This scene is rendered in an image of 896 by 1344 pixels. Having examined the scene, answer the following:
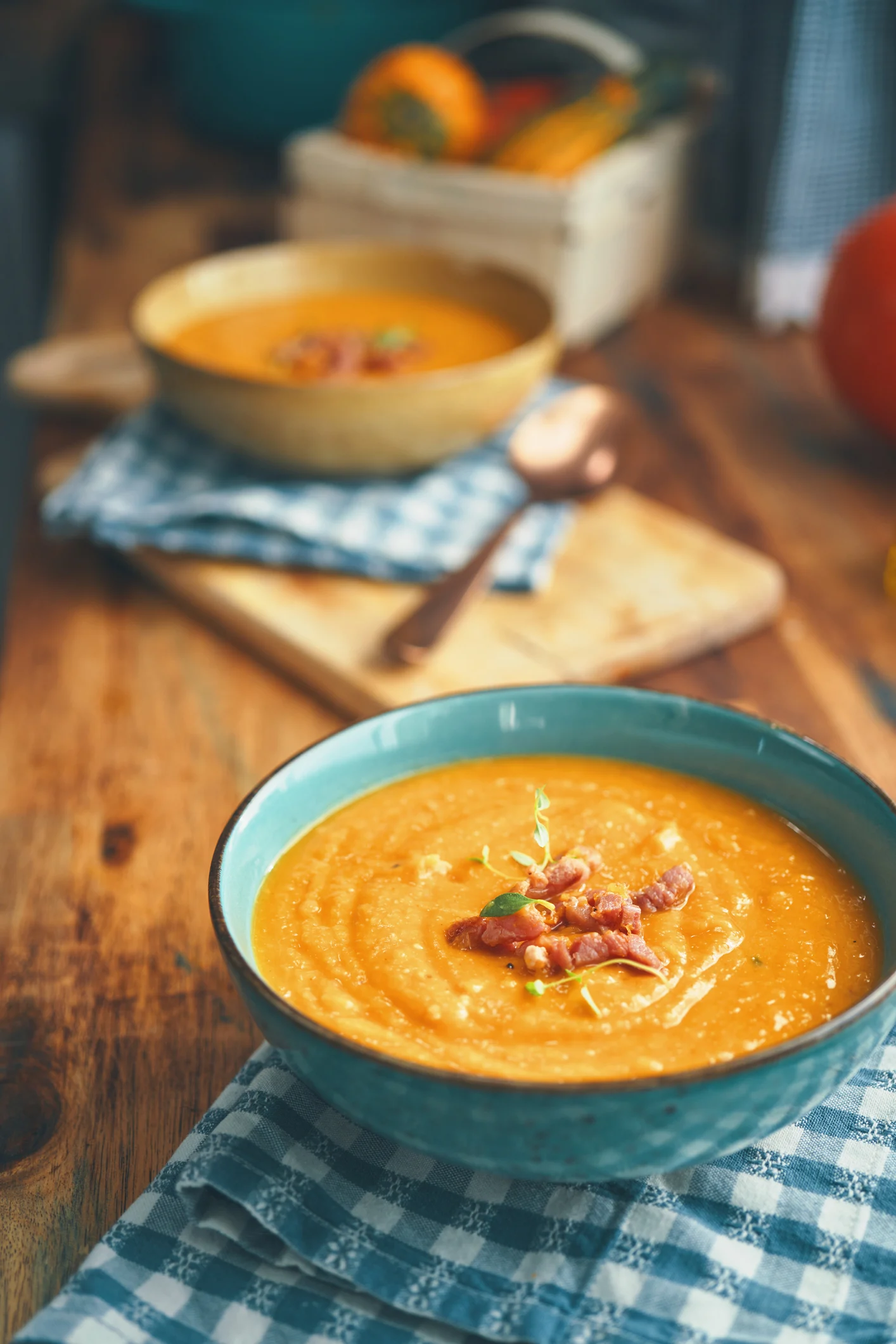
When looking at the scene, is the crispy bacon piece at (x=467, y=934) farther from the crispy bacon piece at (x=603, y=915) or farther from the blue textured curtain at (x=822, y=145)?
the blue textured curtain at (x=822, y=145)

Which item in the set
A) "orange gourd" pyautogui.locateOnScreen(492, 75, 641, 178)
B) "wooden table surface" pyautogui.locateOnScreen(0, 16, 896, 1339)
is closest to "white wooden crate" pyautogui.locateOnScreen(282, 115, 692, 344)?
"orange gourd" pyautogui.locateOnScreen(492, 75, 641, 178)

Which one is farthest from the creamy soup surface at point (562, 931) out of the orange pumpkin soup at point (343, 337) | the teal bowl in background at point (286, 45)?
the teal bowl in background at point (286, 45)

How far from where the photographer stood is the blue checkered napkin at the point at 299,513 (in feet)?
5.85

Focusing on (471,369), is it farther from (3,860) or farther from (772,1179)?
(772,1179)

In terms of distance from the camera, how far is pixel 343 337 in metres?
2.03

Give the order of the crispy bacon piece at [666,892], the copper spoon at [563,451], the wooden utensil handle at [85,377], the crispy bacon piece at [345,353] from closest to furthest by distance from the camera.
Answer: the crispy bacon piece at [666,892], the copper spoon at [563,451], the crispy bacon piece at [345,353], the wooden utensil handle at [85,377]

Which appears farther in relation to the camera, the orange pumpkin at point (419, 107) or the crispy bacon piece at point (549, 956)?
the orange pumpkin at point (419, 107)

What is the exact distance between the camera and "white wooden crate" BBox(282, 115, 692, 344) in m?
2.33

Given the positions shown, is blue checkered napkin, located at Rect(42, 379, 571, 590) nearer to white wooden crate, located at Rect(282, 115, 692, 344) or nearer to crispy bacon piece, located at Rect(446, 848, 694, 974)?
white wooden crate, located at Rect(282, 115, 692, 344)

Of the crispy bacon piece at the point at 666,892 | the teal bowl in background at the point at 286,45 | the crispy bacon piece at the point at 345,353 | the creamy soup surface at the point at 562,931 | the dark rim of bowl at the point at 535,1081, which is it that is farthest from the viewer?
the teal bowl in background at the point at 286,45

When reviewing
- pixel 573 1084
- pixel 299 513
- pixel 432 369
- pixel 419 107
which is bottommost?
pixel 299 513

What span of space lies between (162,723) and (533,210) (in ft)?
3.94

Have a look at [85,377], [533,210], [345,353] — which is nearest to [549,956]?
[345,353]

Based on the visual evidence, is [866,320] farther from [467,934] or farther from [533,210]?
[467,934]
